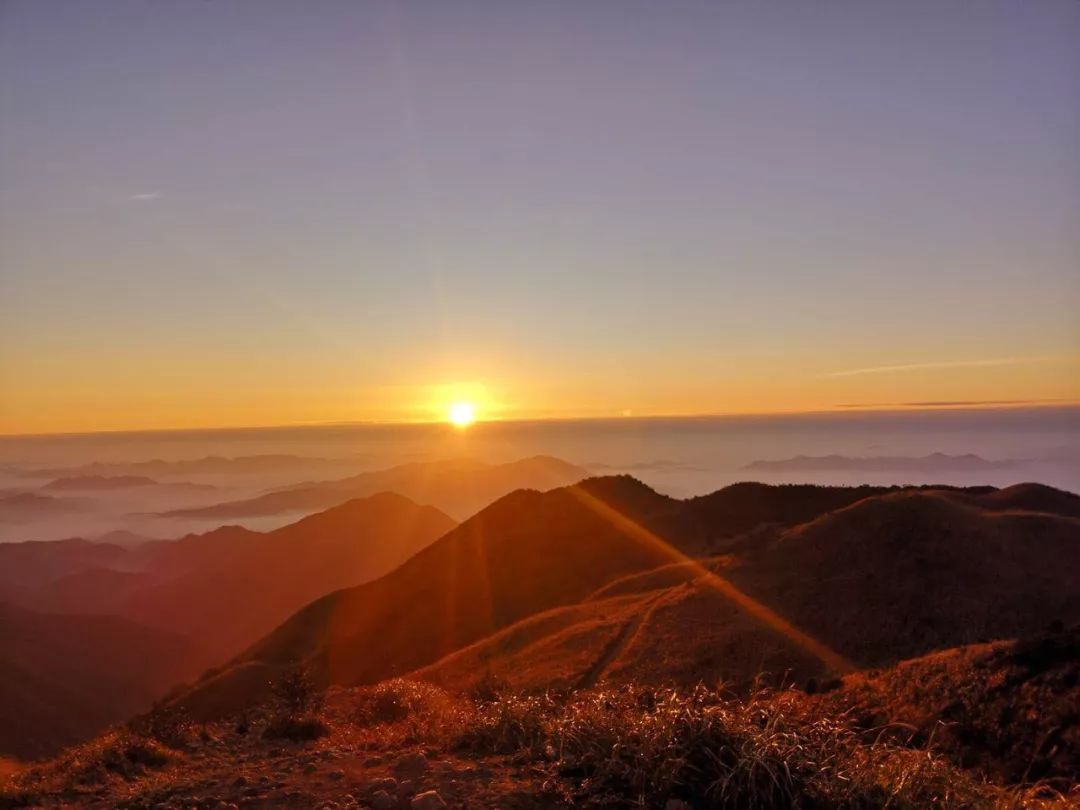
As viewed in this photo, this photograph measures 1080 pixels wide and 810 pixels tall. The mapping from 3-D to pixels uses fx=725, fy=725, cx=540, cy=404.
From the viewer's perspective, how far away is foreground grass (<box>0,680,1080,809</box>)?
216 inches

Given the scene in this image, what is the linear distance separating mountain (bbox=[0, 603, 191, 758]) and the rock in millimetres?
51737

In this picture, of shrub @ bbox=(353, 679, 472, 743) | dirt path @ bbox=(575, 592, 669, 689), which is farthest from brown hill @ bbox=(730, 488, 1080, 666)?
shrub @ bbox=(353, 679, 472, 743)

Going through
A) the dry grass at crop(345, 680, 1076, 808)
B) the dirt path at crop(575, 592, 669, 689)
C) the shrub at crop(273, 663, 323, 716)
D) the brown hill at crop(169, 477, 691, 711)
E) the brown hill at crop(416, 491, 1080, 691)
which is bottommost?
the brown hill at crop(169, 477, 691, 711)

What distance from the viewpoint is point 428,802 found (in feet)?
20.2

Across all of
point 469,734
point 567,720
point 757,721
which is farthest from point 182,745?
point 757,721

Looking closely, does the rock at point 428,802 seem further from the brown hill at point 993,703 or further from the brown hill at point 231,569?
the brown hill at point 231,569

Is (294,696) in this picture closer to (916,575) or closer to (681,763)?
(681,763)

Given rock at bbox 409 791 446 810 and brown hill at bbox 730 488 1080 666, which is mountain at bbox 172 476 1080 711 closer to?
brown hill at bbox 730 488 1080 666

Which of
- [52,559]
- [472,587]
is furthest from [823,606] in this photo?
[52,559]

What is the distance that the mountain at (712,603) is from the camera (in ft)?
82.1

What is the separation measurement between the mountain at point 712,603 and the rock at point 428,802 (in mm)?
15405

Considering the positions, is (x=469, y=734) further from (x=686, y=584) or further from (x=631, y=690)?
(x=686, y=584)

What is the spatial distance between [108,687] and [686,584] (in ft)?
210

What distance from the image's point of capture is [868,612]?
2745 centimetres
